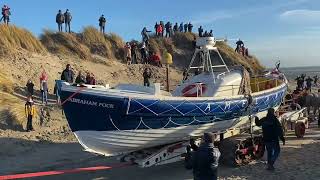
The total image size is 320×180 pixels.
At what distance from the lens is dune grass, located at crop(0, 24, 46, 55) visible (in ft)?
81.4

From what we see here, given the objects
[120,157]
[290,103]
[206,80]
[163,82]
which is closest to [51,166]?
[120,157]

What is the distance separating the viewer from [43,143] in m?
16.6

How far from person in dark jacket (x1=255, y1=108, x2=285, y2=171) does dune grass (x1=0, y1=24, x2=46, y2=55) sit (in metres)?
16.0

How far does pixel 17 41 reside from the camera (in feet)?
85.2

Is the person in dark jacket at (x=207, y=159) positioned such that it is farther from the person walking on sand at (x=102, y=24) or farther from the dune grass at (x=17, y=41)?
the person walking on sand at (x=102, y=24)

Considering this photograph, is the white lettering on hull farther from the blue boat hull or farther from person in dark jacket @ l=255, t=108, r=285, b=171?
person in dark jacket @ l=255, t=108, r=285, b=171

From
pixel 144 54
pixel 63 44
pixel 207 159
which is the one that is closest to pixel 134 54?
pixel 144 54

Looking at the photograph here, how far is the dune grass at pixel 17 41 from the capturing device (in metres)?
24.8

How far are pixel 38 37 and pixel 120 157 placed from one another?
58.5 ft

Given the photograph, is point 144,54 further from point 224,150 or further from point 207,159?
point 207,159

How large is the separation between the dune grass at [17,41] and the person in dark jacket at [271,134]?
629 inches

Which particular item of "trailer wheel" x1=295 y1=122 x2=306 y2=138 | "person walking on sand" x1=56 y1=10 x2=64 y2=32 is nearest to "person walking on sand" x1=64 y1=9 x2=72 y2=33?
"person walking on sand" x1=56 y1=10 x2=64 y2=32

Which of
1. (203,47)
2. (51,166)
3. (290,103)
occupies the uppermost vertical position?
(203,47)

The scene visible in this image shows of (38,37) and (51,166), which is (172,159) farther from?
(38,37)
